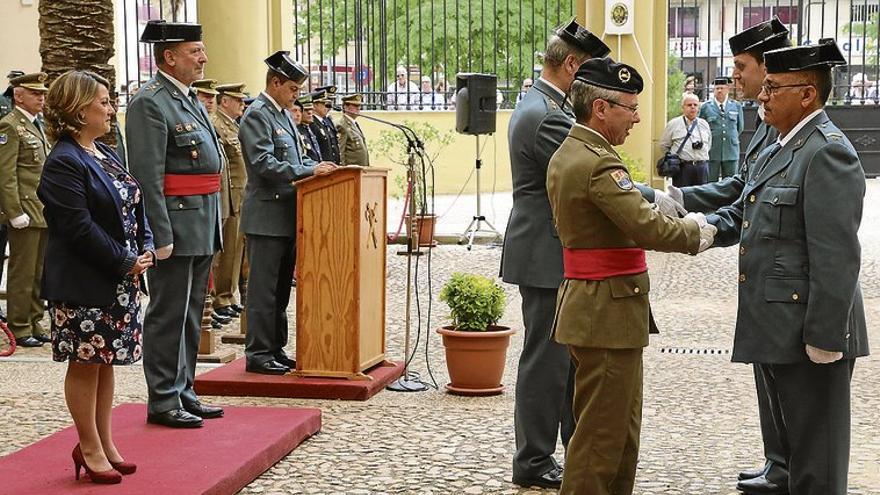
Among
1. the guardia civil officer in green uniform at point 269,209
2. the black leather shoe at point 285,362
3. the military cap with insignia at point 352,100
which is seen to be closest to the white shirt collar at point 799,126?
the guardia civil officer in green uniform at point 269,209

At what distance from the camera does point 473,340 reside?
7406 mm

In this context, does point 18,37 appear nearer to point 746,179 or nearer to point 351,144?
point 351,144

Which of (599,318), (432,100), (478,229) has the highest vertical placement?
(432,100)

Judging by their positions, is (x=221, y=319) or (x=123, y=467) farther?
(x=221, y=319)

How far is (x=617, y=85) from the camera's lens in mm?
4508

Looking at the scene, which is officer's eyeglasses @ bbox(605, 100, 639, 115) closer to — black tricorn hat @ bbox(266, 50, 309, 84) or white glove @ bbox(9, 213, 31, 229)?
black tricorn hat @ bbox(266, 50, 309, 84)

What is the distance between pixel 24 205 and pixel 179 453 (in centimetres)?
418

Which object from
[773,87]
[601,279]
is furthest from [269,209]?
[773,87]

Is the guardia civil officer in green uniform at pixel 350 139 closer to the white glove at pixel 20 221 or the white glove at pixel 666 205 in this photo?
the white glove at pixel 20 221

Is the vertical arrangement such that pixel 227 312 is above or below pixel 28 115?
Answer: below

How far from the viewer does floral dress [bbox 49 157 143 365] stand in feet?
16.6

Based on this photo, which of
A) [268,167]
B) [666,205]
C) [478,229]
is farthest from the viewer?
[478,229]

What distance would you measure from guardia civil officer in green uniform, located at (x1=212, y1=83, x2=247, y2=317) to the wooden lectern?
9.74ft

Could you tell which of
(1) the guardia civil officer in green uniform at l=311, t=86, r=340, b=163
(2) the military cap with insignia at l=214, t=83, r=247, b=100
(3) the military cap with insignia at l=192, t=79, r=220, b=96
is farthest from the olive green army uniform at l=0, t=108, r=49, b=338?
(1) the guardia civil officer in green uniform at l=311, t=86, r=340, b=163
